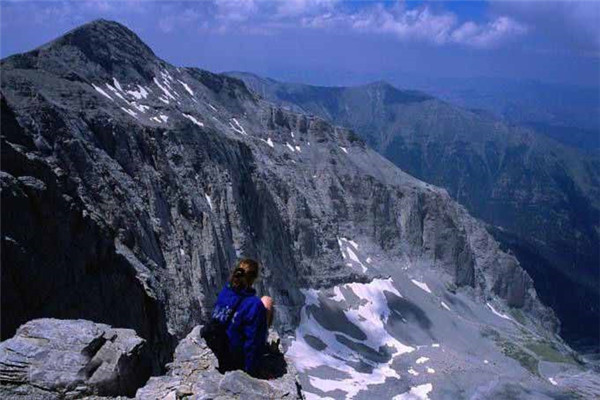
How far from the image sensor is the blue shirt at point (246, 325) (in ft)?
46.2

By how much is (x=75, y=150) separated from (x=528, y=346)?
352ft

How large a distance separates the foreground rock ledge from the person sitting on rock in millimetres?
518

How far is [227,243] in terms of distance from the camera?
9500 cm

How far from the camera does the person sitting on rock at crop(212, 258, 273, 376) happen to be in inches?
555

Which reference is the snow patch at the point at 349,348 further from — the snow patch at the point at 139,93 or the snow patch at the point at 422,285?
the snow patch at the point at 139,93

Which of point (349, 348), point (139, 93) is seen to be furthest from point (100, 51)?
point (349, 348)

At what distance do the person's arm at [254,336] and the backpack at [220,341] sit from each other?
0.47 m

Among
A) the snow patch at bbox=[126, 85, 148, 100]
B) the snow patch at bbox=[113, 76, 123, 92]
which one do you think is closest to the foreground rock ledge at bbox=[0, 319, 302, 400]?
the snow patch at bbox=[126, 85, 148, 100]

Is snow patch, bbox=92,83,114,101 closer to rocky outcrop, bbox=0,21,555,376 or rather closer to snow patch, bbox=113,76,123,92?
rocky outcrop, bbox=0,21,555,376

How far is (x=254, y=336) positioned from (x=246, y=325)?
34 cm

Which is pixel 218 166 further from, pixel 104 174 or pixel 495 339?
pixel 495 339

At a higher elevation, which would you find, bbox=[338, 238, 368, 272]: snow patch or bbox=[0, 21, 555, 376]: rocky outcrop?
bbox=[0, 21, 555, 376]: rocky outcrop

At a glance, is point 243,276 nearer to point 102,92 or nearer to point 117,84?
point 102,92

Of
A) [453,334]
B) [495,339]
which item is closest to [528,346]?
[495,339]
